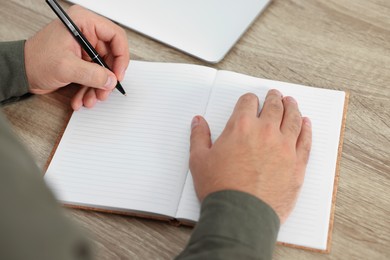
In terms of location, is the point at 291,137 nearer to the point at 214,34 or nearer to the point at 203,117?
the point at 203,117

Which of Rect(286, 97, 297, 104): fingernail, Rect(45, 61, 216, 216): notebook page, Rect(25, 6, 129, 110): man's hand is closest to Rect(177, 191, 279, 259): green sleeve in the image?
Rect(45, 61, 216, 216): notebook page

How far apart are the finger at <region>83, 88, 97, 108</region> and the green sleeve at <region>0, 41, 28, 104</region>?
0.11 metres

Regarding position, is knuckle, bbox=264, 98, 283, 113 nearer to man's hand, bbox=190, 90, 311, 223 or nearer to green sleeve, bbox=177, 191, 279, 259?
man's hand, bbox=190, 90, 311, 223

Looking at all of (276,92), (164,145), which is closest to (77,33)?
(164,145)

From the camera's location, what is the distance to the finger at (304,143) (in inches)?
30.6

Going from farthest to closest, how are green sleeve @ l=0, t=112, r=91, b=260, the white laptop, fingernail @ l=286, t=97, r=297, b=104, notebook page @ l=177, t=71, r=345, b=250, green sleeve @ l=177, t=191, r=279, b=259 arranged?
the white laptop, fingernail @ l=286, t=97, r=297, b=104, notebook page @ l=177, t=71, r=345, b=250, green sleeve @ l=177, t=191, r=279, b=259, green sleeve @ l=0, t=112, r=91, b=260

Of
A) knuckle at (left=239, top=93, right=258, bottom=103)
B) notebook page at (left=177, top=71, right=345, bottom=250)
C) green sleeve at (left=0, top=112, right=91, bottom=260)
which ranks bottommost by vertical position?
notebook page at (left=177, top=71, right=345, bottom=250)

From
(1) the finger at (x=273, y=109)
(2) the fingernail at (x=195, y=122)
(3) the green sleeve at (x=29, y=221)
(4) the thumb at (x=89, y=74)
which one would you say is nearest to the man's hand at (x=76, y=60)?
(4) the thumb at (x=89, y=74)

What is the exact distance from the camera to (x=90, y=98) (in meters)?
0.91

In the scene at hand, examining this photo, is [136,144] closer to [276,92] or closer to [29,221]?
[276,92]

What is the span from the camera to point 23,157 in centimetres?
36

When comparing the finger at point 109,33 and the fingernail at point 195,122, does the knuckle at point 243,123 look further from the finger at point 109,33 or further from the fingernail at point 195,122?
the finger at point 109,33

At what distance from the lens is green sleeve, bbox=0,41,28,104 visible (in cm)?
92

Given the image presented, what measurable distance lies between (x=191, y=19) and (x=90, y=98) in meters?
0.27
